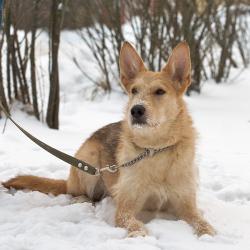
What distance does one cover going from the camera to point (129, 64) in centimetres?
430

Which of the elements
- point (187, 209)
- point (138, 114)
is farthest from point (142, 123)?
point (187, 209)

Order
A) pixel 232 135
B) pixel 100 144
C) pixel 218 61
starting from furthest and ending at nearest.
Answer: pixel 218 61 → pixel 232 135 → pixel 100 144

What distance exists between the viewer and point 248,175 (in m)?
5.39

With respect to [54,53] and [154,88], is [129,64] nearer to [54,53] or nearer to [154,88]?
[154,88]

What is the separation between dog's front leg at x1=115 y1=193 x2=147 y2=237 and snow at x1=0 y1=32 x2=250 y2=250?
0.08 meters

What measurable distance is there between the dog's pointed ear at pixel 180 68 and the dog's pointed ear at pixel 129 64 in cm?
25

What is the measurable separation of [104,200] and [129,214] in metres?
0.67

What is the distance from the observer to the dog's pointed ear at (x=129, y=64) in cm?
420

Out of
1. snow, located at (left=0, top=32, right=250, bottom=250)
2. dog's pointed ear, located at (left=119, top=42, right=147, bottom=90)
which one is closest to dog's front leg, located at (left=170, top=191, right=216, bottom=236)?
snow, located at (left=0, top=32, right=250, bottom=250)

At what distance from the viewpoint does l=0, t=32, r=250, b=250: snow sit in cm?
331

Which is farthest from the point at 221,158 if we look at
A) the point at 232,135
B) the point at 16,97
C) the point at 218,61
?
the point at 218,61

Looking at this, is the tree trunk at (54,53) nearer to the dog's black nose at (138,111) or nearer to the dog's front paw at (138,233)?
the dog's black nose at (138,111)

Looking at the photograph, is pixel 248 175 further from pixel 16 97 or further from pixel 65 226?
A: pixel 16 97

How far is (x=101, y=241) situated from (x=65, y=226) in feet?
1.26
